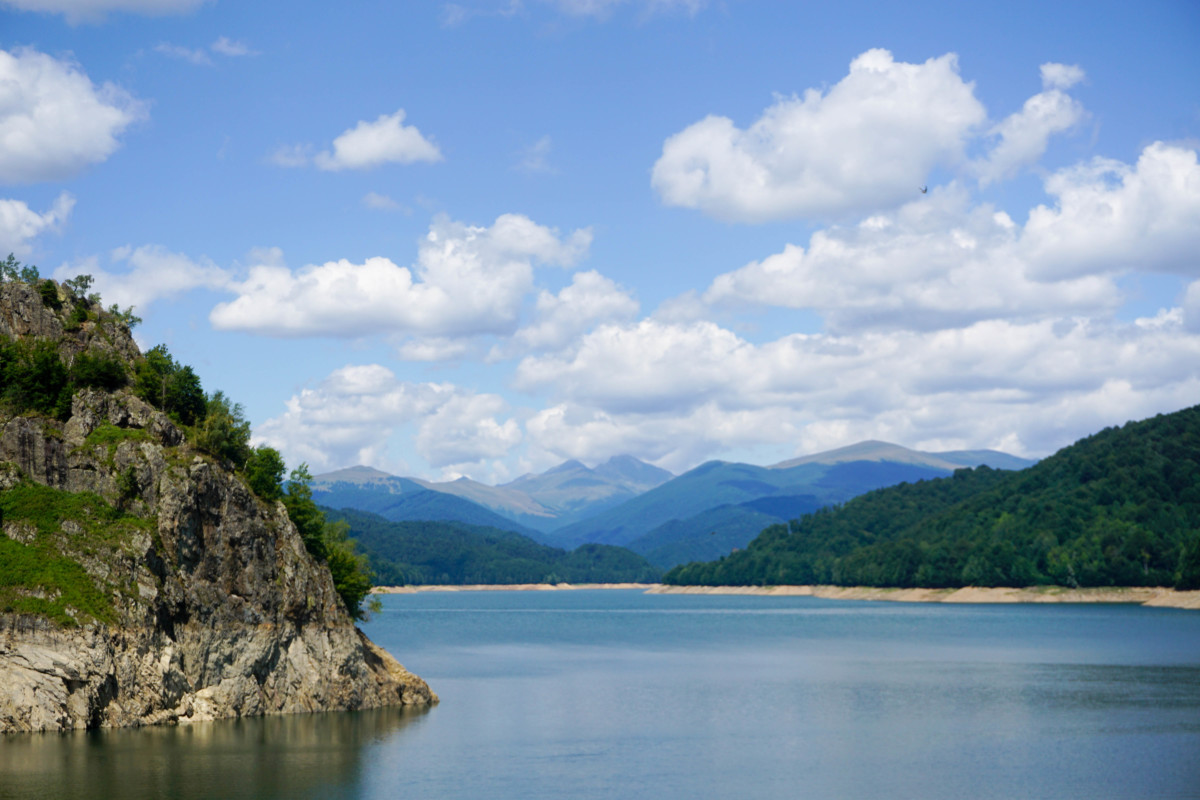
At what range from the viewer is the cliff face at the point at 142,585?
190 ft

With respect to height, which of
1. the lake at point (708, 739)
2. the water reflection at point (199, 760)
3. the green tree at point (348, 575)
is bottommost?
the lake at point (708, 739)

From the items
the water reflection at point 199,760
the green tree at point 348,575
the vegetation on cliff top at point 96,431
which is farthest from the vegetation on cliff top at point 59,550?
the green tree at point 348,575

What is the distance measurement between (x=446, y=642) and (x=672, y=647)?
1271 inches

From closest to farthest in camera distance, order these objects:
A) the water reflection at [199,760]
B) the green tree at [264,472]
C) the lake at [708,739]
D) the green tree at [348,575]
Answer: the water reflection at [199,760], the lake at [708,739], the green tree at [264,472], the green tree at [348,575]

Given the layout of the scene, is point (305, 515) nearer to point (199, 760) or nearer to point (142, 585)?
point (142, 585)

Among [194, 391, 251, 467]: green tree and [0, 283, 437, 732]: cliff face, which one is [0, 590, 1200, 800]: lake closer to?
[0, 283, 437, 732]: cliff face

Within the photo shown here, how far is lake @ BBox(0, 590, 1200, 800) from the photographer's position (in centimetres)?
5125

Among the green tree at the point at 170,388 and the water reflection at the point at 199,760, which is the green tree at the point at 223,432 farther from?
the water reflection at the point at 199,760

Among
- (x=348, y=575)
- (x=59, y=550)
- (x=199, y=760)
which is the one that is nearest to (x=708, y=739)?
(x=199, y=760)

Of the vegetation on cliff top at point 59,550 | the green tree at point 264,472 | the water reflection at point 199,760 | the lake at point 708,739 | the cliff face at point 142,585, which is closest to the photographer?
the water reflection at point 199,760

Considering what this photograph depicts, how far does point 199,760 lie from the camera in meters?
54.1

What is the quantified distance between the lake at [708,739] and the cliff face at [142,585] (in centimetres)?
238

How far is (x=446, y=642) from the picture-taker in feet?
488

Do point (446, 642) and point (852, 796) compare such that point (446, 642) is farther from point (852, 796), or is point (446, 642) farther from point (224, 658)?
point (852, 796)
